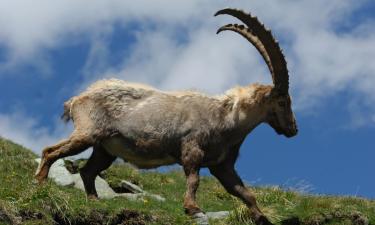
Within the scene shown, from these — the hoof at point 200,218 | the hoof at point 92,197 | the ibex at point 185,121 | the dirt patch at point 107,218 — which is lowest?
the dirt patch at point 107,218

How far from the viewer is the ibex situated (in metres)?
13.4

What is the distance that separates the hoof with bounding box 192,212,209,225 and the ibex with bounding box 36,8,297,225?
55 centimetres

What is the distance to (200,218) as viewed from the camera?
12.7m

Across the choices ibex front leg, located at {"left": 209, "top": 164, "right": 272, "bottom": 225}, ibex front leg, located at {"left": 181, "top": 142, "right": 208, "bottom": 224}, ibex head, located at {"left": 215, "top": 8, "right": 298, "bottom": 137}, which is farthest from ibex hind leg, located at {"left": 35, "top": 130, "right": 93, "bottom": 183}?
ibex head, located at {"left": 215, "top": 8, "right": 298, "bottom": 137}

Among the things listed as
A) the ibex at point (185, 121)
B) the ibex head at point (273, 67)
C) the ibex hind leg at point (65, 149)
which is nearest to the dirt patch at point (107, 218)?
the ibex at point (185, 121)

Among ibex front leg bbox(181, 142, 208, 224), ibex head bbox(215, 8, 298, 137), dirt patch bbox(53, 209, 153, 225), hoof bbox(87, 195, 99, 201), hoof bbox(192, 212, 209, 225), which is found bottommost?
dirt patch bbox(53, 209, 153, 225)

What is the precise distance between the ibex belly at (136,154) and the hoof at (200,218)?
3.96 ft

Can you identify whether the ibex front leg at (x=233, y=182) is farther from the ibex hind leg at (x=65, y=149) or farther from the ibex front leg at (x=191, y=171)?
the ibex hind leg at (x=65, y=149)

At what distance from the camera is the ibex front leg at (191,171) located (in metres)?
13.0

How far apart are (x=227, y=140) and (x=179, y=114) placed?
95 cm

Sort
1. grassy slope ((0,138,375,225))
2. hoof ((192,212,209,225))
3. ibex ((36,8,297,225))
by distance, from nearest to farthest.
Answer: grassy slope ((0,138,375,225)) < hoof ((192,212,209,225)) < ibex ((36,8,297,225))

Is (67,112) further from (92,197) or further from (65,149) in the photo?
(92,197)

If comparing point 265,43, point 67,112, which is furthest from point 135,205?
point 265,43

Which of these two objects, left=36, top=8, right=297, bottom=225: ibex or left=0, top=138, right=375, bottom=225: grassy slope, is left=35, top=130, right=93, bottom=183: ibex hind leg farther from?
left=0, top=138, right=375, bottom=225: grassy slope
